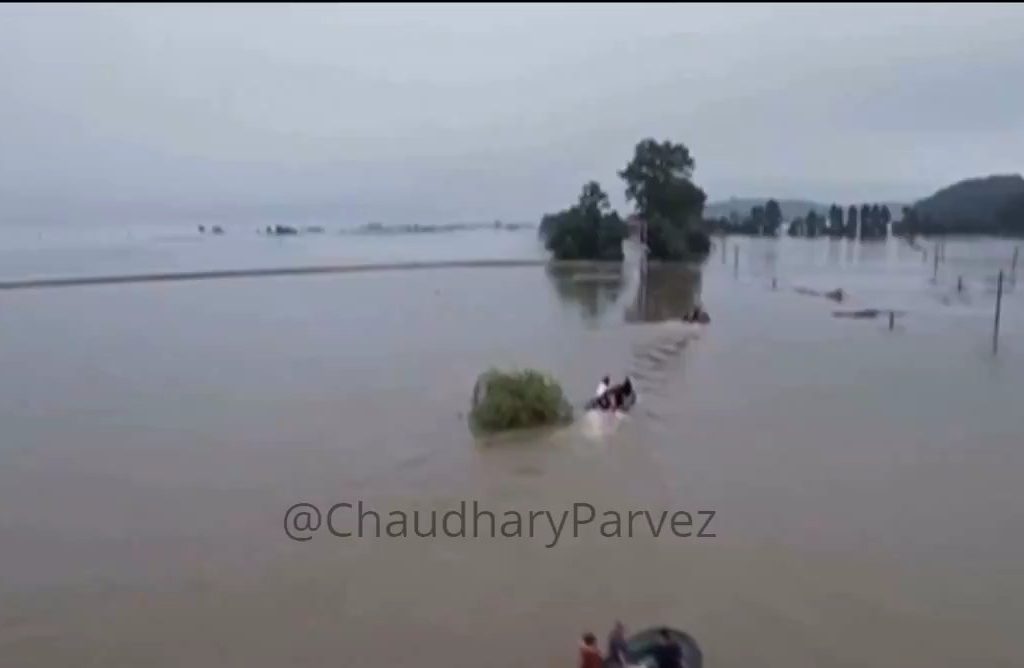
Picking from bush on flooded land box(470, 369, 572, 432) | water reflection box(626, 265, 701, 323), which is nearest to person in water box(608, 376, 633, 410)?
bush on flooded land box(470, 369, 572, 432)

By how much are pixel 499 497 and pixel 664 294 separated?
1337 inches

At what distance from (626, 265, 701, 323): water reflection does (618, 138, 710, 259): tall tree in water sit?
3.06 metres

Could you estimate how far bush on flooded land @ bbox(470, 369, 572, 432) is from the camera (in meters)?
17.6

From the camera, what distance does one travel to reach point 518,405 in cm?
1755

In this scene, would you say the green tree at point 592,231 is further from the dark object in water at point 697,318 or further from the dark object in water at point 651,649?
the dark object in water at point 651,649

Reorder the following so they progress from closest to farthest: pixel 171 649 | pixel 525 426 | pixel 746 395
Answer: pixel 171 649
pixel 525 426
pixel 746 395

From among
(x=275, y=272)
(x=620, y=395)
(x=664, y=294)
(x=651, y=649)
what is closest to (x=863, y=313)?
(x=664, y=294)

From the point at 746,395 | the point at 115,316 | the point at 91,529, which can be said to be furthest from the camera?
the point at 115,316

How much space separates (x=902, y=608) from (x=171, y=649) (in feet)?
28.2

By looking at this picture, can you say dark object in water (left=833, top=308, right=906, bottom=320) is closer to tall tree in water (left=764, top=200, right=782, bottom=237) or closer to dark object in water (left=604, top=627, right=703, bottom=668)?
dark object in water (left=604, top=627, right=703, bottom=668)

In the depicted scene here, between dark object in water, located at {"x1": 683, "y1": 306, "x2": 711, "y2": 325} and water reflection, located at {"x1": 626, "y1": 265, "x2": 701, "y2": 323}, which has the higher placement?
dark object in water, located at {"x1": 683, "y1": 306, "x2": 711, "y2": 325}

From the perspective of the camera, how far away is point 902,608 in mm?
10875

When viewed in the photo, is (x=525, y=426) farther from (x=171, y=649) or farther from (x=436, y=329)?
(x=436, y=329)

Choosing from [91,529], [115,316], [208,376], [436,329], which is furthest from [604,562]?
[115,316]
